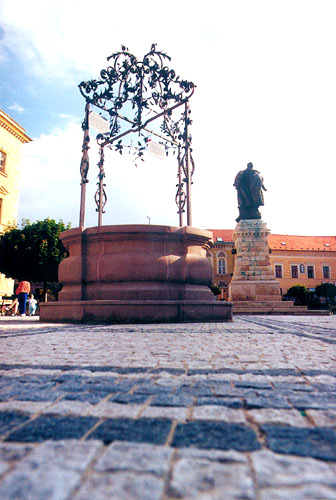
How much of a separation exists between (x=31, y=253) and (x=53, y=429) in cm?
2402

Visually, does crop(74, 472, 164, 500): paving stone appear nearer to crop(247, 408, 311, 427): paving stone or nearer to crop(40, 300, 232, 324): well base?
crop(247, 408, 311, 427): paving stone

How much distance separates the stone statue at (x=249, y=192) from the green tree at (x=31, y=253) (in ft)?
38.2

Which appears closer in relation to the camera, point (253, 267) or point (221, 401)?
point (221, 401)

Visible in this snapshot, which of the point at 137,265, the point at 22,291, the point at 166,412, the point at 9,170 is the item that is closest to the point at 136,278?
the point at 137,265

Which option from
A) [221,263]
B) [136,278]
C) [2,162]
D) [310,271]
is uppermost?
[2,162]

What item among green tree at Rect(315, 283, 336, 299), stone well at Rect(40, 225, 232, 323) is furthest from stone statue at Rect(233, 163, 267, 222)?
green tree at Rect(315, 283, 336, 299)

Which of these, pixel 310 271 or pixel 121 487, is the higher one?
pixel 310 271

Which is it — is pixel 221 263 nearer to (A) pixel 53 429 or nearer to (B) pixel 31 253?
(B) pixel 31 253

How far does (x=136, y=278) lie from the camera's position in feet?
24.5

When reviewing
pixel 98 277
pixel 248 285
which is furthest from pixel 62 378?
pixel 248 285

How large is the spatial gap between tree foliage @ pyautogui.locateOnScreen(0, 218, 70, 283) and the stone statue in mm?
11656

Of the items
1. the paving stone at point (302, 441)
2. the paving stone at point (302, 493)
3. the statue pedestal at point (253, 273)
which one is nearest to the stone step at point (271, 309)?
the statue pedestal at point (253, 273)

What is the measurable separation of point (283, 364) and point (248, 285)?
16373 millimetres

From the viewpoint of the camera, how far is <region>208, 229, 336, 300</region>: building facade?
163ft
